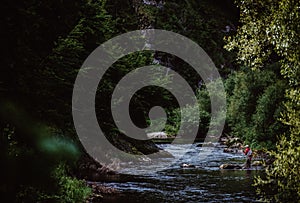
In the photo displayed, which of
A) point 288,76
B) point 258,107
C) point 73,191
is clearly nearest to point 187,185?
point 73,191

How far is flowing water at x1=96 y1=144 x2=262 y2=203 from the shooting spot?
1553cm

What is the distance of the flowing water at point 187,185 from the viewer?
51.0ft

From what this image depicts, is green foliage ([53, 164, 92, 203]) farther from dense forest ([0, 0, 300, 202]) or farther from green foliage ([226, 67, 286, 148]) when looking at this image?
green foliage ([226, 67, 286, 148])

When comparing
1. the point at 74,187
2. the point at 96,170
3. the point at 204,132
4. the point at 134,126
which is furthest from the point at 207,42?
the point at 74,187

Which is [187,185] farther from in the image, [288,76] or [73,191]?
[288,76]

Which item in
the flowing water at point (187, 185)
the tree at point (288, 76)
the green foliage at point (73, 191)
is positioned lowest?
the flowing water at point (187, 185)

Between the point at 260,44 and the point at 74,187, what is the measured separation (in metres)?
8.42

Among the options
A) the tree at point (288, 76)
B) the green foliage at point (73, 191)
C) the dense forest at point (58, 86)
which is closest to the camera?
the dense forest at point (58, 86)

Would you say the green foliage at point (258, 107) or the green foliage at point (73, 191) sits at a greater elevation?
the green foliage at point (258, 107)

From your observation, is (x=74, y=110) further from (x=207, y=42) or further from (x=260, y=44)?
(x=207, y=42)

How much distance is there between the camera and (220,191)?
16.9 metres

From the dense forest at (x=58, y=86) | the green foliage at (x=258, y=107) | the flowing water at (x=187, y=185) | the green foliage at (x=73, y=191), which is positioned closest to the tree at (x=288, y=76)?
the dense forest at (x=58, y=86)

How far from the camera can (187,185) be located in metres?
18.4

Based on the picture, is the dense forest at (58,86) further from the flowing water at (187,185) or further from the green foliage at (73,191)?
the flowing water at (187,185)
